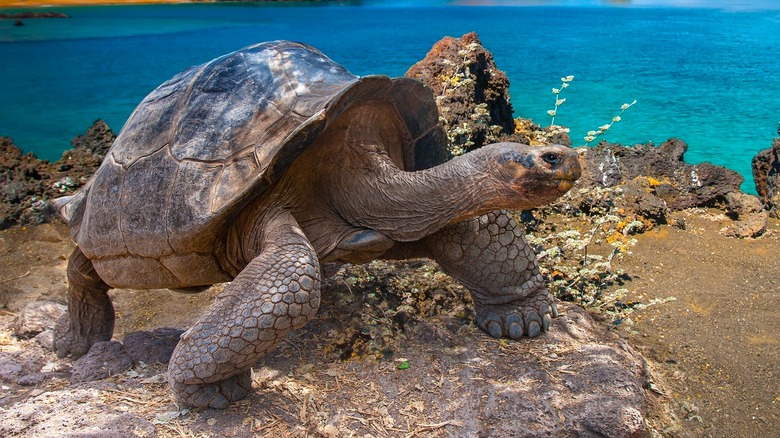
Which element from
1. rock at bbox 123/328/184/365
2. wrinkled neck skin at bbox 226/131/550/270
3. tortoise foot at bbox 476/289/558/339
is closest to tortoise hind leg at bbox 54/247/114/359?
rock at bbox 123/328/184/365

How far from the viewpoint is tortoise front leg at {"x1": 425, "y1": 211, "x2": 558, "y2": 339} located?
11.1ft

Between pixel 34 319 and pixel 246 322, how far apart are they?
2.74 metres

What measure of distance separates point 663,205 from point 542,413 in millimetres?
3795

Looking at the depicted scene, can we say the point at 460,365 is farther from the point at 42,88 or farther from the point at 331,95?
the point at 42,88

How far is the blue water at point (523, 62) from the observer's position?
437 inches

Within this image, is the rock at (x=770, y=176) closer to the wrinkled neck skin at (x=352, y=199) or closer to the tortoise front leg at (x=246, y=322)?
the wrinkled neck skin at (x=352, y=199)

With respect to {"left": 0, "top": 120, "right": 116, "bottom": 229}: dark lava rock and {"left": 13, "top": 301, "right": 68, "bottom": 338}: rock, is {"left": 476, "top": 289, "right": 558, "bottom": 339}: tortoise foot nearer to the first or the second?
{"left": 13, "top": 301, "right": 68, "bottom": 338}: rock

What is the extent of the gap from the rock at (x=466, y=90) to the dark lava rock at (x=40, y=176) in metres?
3.71

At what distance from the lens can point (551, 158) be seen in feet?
8.55

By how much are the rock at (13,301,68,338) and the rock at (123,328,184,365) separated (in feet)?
3.21

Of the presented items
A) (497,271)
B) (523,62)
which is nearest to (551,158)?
(497,271)

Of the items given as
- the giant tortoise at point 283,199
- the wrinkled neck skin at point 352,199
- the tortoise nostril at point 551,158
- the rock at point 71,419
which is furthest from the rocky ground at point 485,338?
the tortoise nostril at point 551,158

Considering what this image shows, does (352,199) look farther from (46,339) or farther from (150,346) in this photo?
(46,339)

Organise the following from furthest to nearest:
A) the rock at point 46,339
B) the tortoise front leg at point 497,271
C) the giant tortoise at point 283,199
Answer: the rock at point 46,339, the tortoise front leg at point 497,271, the giant tortoise at point 283,199
